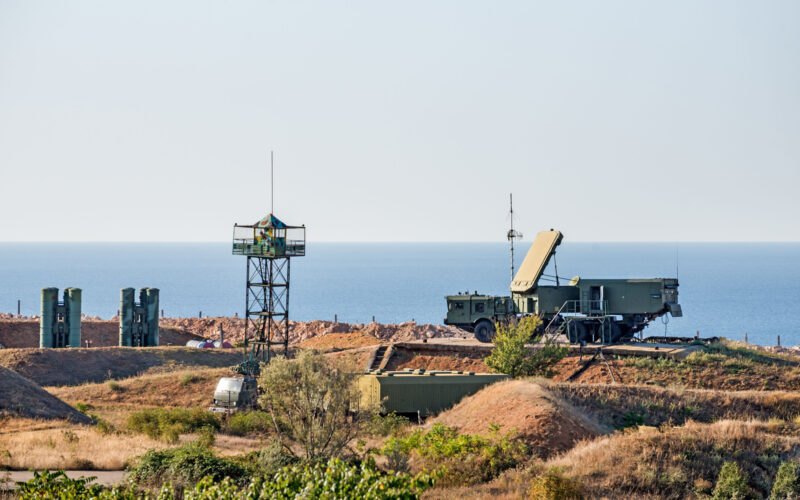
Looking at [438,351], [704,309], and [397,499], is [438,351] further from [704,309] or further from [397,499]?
[704,309]

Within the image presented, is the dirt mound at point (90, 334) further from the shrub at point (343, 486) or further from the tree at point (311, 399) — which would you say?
the shrub at point (343, 486)

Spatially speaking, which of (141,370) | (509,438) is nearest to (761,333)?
(141,370)

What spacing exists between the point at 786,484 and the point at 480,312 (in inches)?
982

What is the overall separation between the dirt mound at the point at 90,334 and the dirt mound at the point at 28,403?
26434mm

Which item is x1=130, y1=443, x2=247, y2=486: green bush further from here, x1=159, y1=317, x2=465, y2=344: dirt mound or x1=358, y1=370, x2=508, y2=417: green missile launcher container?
x1=159, y1=317, x2=465, y2=344: dirt mound

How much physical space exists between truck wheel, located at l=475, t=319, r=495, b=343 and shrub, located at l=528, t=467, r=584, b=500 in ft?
80.6

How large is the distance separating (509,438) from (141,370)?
1137 inches

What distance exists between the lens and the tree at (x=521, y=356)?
3819cm

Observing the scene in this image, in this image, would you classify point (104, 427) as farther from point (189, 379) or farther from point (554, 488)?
point (554, 488)

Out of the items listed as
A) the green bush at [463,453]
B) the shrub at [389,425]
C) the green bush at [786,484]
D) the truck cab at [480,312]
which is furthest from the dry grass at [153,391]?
the green bush at [786,484]

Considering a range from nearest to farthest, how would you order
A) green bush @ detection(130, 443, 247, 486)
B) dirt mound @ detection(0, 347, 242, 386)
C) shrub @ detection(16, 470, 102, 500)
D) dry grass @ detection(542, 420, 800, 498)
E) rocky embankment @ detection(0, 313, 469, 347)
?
shrub @ detection(16, 470, 102, 500)
green bush @ detection(130, 443, 247, 486)
dry grass @ detection(542, 420, 800, 498)
dirt mound @ detection(0, 347, 242, 386)
rocky embankment @ detection(0, 313, 469, 347)

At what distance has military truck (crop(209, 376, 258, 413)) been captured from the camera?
36.6m

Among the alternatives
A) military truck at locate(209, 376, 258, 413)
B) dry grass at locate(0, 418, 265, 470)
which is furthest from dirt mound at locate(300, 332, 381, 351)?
dry grass at locate(0, 418, 265, 470)

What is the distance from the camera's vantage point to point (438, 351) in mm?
45438
